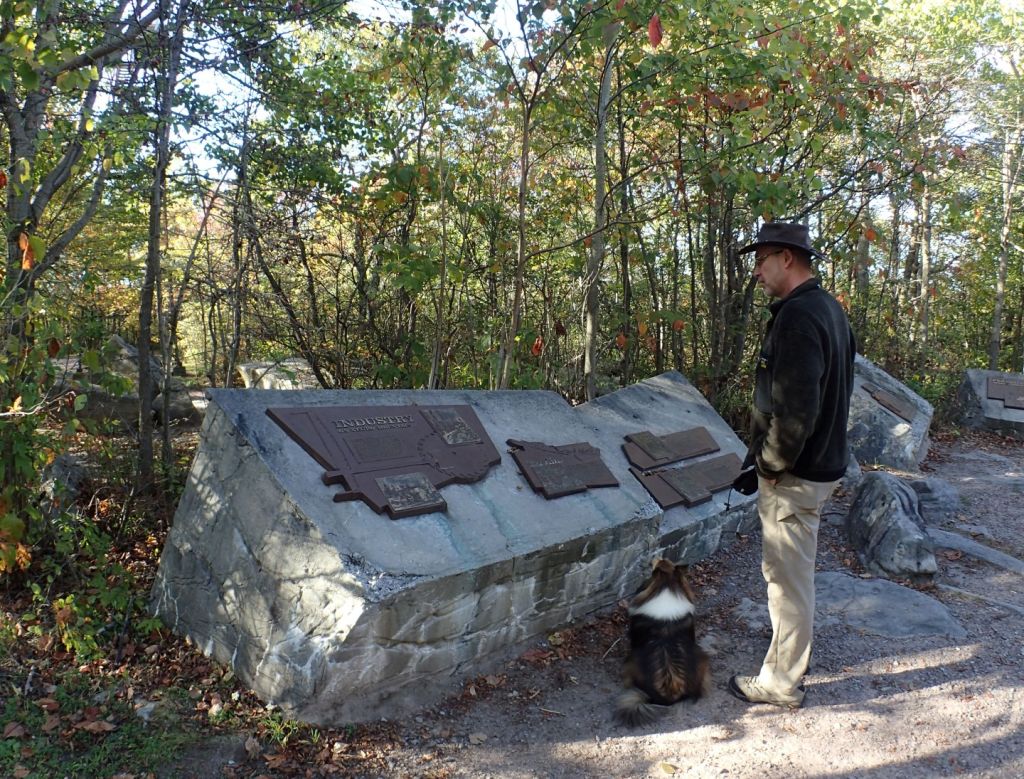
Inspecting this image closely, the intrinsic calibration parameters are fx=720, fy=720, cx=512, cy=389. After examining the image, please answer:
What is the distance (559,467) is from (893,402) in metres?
6.17

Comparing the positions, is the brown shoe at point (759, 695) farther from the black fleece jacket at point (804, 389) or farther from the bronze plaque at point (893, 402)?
the bronze plaque at point (893, 402)

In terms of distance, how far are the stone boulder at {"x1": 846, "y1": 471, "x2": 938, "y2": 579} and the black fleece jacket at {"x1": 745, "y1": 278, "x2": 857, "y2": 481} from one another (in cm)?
224

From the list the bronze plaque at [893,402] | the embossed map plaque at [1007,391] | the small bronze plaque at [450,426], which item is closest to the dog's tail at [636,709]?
the small bronze plaque at [450,426]

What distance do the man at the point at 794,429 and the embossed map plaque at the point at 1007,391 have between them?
941cm

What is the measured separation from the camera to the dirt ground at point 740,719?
10.3 feet

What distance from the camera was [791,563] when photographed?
3.39m

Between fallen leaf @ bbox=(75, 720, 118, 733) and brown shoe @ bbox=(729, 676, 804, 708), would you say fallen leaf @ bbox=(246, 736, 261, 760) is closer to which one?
fallen leaf @ bbox=(75, 720, 118, 733)

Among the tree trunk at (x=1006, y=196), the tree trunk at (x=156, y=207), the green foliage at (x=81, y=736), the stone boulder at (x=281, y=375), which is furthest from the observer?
the tree trunk at (x=1006, y=196)

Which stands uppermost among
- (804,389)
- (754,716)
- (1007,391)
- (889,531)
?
(804,389)

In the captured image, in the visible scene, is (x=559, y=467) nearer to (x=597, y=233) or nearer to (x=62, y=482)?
(x=597, y=233)

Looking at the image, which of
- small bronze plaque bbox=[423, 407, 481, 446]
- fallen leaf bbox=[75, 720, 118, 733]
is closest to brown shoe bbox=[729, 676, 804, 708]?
small bronze plaque bbox=[423, 407, 481, 446]

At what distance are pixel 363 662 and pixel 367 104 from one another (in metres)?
5.62

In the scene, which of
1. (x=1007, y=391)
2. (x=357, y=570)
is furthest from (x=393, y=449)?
(x=1007, y=391)

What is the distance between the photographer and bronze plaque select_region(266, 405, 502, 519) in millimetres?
3572
